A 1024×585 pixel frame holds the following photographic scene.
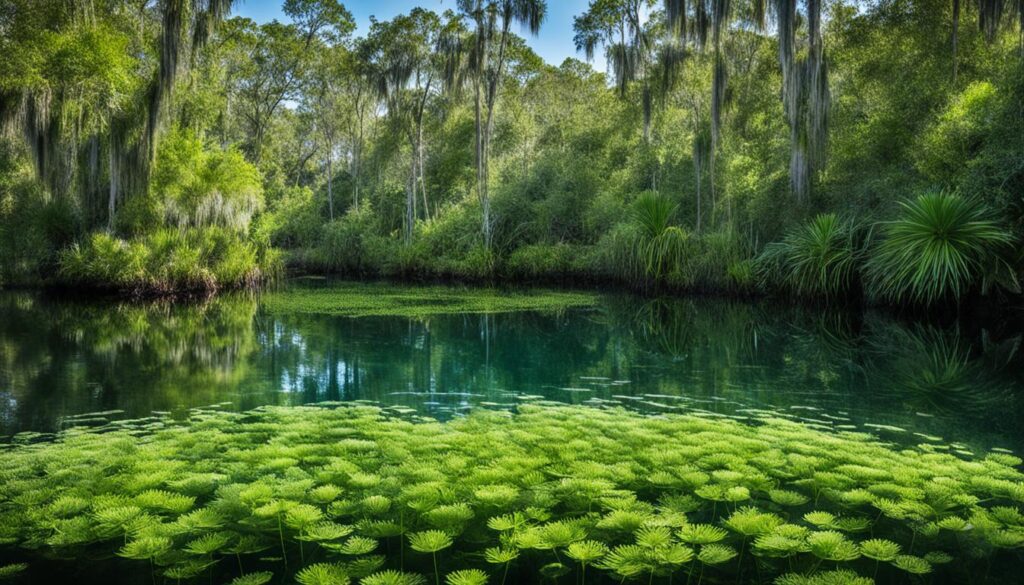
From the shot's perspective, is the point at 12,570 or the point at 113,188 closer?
the point at 12,570

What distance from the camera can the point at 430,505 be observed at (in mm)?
3439

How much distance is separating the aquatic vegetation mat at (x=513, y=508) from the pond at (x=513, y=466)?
2 cm

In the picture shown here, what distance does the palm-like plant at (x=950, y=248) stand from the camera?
11.9 metres

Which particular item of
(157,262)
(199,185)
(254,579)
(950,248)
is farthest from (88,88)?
(950,248)

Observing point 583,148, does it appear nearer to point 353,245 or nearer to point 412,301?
point 353,245

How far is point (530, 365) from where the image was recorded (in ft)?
29.7

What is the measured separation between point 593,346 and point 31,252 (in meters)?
19.4

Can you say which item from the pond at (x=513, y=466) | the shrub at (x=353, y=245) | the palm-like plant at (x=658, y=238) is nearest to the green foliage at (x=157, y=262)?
the pond at (x=513, y=466)

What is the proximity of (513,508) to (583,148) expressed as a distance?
2777 cm

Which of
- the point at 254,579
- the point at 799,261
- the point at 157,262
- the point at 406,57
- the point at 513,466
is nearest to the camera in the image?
the point at 254,579

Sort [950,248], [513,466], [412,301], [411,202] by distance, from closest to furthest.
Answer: [513,466], [950,248], [412,301], [411,202]

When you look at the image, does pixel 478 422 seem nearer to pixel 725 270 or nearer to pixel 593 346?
pixel 593 346

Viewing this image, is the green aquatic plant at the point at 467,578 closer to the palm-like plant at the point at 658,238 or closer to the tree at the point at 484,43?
the palm-like plant at the point at 658,238

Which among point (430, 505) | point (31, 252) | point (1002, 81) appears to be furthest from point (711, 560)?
point (31, 252)
